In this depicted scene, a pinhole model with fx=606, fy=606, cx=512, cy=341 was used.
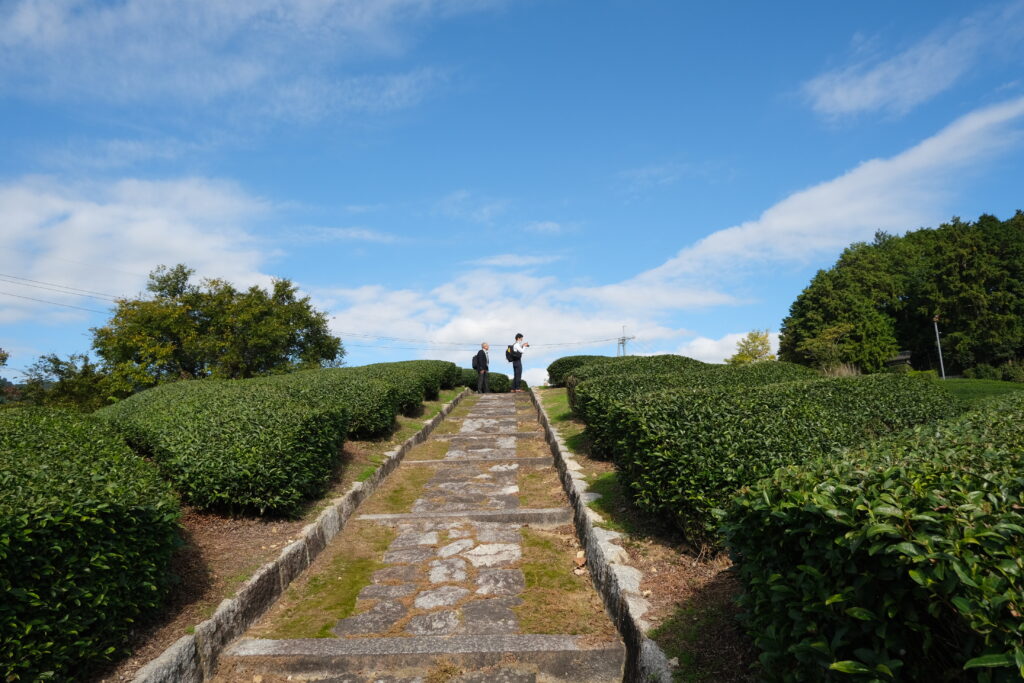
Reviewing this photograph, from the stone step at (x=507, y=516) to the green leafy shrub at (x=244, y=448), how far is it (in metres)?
0.92

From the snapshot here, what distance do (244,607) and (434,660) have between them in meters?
1.54

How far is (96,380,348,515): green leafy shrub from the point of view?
5828 millimetres

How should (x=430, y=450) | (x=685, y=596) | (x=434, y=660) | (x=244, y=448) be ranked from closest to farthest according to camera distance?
(x=434, y=660)
(x=685, y=596)
(x=244, y=448)
(x=430, y=450)

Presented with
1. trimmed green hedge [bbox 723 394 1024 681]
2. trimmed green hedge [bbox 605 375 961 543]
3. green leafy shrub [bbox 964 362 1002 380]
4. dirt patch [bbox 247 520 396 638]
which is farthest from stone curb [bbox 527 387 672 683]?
green leafy shrub [bbox 964 362 1002 380]

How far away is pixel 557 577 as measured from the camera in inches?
209

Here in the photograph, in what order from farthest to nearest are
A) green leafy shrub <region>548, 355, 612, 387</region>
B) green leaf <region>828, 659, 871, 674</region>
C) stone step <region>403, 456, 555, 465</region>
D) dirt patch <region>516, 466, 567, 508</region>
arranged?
green leafy shrub <region>548, 355, 612, 387</region> < stone step <region>403, 456, 555, 465</region> < dirt patch <region>516, 466, 567, 508</region> < green leaf <region>828, 659, 871, 674</region>

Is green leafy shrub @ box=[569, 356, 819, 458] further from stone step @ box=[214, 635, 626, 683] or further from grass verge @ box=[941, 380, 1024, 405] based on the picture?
grass verge @ box=[941, 380, 1024, 405]

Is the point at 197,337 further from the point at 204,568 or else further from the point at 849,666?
the point at 849,666

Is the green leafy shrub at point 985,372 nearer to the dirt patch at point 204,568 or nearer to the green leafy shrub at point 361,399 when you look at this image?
the green leafy shrub at point 361,399

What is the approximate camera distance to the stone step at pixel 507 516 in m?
6.73

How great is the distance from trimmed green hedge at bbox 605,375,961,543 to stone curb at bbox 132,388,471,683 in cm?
307

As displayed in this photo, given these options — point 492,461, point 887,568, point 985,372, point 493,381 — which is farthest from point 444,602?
point 985,372

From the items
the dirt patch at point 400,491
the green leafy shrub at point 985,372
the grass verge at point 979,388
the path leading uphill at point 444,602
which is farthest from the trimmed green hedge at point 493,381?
the green leafy shrub at point 985,372

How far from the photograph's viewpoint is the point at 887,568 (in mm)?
2162
